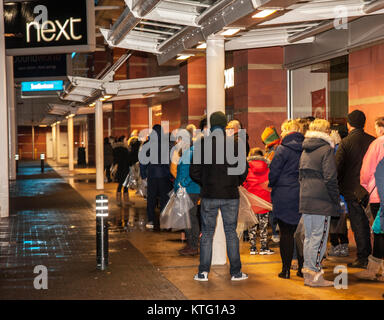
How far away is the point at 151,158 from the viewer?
10703mm

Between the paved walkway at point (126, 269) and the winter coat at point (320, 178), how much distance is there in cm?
91

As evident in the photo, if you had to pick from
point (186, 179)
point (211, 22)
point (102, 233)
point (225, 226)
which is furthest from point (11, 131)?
point (225, 226)

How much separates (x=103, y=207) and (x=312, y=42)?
222 inches

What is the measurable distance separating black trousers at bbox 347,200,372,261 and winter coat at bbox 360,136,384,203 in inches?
34.0

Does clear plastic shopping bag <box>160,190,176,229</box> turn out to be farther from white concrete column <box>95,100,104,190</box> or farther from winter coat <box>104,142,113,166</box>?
winter coat <box>104,142,113,166</box>

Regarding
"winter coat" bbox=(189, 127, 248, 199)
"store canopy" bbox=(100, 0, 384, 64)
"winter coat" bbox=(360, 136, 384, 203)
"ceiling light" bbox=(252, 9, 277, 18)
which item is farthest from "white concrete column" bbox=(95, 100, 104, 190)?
"winter coat" bbox=(360, 136, 384, 203)

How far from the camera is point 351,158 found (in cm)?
757

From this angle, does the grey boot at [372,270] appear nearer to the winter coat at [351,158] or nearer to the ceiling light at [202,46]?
the winter coat at [351,158]

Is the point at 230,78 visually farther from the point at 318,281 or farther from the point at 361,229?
the point at 318,281

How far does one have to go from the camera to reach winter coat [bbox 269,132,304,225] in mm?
6816

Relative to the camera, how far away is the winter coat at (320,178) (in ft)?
21.1

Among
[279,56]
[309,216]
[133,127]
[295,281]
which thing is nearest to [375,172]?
[309,216]
